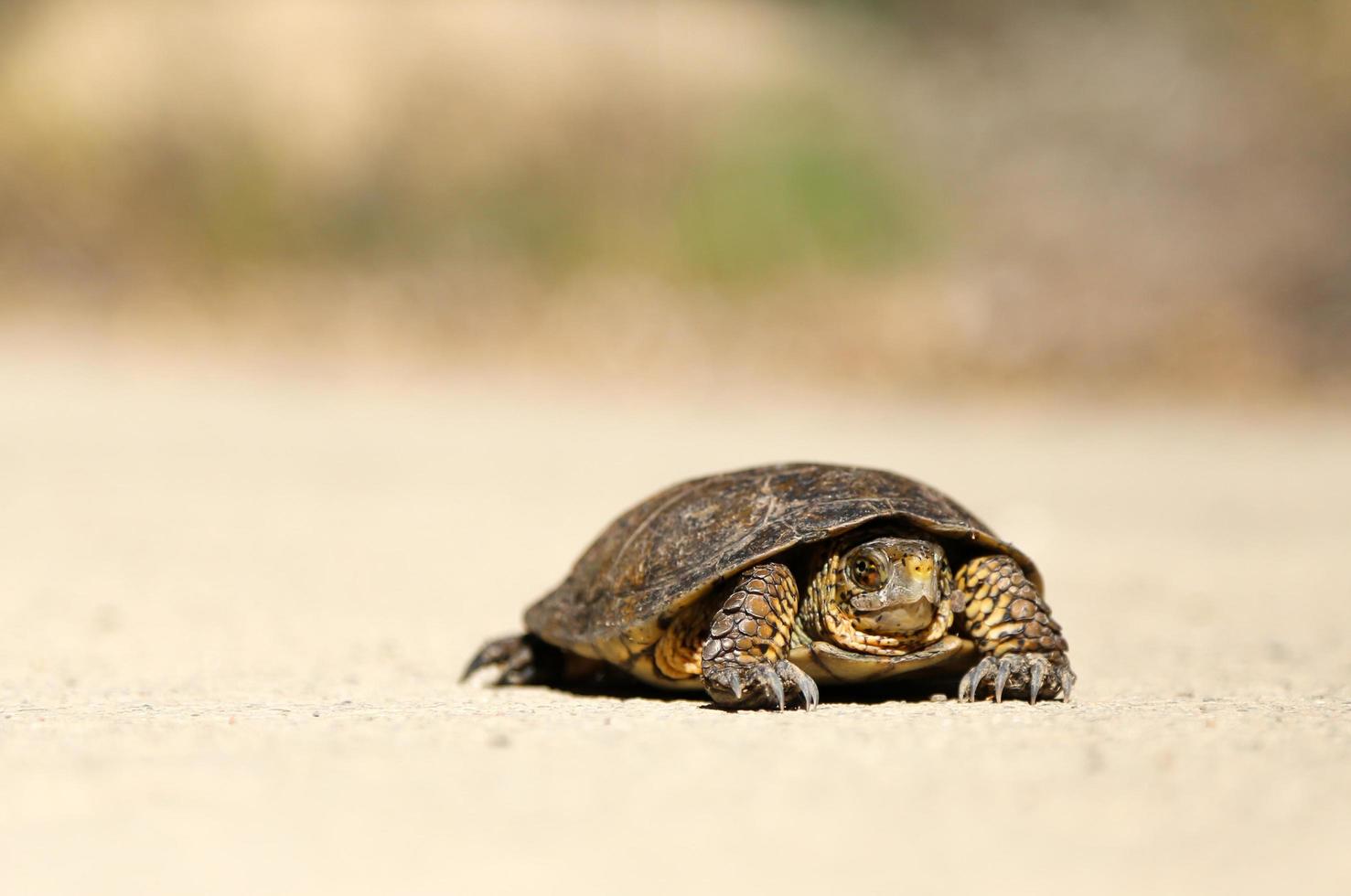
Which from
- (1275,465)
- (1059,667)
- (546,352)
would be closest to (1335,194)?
(1275,465)

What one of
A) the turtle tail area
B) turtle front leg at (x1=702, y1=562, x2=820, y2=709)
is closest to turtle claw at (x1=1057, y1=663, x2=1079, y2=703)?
turtle front leg at (x1=702, y1=562, x2=820, y2=709)

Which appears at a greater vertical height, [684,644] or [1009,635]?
[1009,635]

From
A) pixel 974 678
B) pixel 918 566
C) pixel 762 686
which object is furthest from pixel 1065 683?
pixel 762 686

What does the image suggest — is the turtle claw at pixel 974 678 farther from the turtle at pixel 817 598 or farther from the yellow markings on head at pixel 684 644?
the yellow markings on head at pixel 684 644

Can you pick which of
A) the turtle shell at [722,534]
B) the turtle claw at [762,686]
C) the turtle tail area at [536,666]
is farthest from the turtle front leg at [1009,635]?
the turtle tail area at [536,666]

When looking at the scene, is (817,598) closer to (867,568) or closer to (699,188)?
(867,568)

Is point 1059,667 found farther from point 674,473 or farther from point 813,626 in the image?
point 674,473

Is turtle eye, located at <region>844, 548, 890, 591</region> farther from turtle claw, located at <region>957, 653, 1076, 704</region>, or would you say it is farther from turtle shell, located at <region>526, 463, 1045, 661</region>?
turtle claw, located at <region>957, 653, 1076, 704</region>

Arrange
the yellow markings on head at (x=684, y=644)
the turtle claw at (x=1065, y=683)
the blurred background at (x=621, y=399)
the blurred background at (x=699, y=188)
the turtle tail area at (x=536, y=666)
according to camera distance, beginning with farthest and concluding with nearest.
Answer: the blurred background at (x=699, y=188) < the turtle tail area at (x=536, y=666) < the yellow markings on head at (x=684, y=644) < the turtle claw at (x=1065, y=683) < the blurred background at (x=621, y=399)
